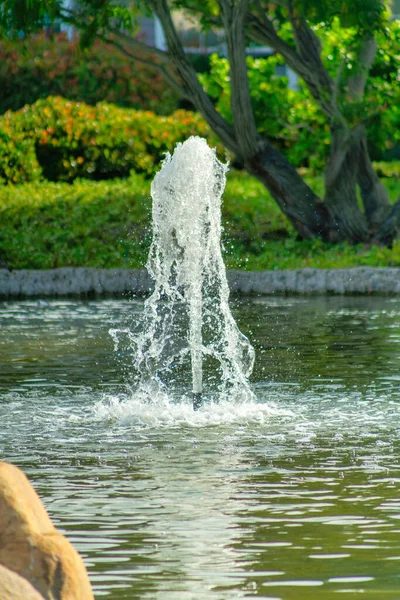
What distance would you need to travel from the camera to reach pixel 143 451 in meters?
7.91

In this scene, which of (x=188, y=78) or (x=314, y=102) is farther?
(x=314, y=102)

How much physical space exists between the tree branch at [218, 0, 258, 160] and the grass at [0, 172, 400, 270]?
1.53m

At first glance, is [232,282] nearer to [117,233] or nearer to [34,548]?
[117,233]

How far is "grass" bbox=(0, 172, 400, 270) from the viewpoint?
1925 centimetres

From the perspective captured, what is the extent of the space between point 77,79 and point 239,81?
10643 millimetres

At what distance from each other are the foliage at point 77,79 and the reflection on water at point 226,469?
58.5 ft

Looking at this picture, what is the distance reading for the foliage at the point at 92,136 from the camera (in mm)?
25031

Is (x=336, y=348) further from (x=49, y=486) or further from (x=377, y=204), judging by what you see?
(x=377, y=204)

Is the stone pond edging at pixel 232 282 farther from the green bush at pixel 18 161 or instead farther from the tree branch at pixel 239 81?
the green bush at pixel 18 161

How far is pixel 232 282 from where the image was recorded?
1764cm

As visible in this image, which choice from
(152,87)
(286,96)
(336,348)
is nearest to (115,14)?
(286,96)

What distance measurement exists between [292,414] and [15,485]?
547 cm

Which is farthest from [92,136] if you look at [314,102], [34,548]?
[34,548]

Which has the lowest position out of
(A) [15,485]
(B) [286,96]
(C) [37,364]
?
(C) [37,364]
